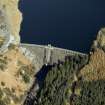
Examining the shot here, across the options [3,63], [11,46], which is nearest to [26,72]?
[3,63]

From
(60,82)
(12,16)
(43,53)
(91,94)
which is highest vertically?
(12,16)

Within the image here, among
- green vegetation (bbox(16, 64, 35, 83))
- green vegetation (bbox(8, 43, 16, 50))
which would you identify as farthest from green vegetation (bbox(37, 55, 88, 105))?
green vegetation (bbox(8, 43, 16, 50))

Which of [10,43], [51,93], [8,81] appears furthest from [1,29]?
[51,93]

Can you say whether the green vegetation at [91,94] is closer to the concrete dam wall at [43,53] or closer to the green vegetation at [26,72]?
the concrete dam wall at [43,53]

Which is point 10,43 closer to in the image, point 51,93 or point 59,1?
point 51,93

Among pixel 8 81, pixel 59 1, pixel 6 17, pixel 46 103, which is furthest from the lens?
pixel 59 1

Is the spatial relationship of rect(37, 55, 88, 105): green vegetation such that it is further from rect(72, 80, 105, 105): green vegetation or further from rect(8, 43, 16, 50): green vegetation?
rect(8, 43, 16, 50): green vegetation

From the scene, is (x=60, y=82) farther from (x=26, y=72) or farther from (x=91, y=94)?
(x=26, y=72)
